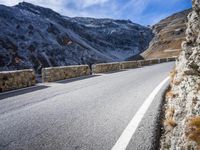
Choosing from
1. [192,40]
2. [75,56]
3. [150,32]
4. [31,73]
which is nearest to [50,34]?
[75,56]

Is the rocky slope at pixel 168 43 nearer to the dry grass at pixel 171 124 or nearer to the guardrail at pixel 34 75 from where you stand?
the guardrail at pixel 34 75

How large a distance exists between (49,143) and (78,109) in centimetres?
232

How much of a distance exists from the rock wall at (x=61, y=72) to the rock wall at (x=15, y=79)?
118 cm

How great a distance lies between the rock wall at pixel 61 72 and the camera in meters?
15.4

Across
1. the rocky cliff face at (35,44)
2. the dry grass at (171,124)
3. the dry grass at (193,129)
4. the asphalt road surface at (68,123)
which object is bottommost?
the asphalt road surface at (68,123)

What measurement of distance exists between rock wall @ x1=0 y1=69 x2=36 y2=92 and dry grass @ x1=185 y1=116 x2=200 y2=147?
10124mm

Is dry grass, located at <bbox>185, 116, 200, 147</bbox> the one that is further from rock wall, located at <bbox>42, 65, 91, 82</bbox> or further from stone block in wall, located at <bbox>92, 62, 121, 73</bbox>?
stone block in wall, located at <bbox>92, 62, 121, 73</bbox>

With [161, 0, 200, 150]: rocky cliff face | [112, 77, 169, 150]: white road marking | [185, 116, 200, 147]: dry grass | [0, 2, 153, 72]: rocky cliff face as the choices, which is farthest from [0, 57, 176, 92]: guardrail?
[0, 2, 153, 72]: rocky cliff face

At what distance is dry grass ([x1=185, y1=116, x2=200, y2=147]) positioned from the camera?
3299mm

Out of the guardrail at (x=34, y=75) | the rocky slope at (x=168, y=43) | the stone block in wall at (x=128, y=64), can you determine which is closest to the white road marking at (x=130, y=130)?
the guardrail at (x=34, y=75)

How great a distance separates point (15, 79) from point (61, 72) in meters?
3.85

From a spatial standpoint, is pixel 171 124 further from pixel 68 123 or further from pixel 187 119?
pixel 68 123

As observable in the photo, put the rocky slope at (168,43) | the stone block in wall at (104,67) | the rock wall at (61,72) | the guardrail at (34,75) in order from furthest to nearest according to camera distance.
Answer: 1. the rocky slope at (168,43)
2. the stone block in wall at (104,67)
3. the rock wall at (61,72)
4. the guardrail at (34,75)

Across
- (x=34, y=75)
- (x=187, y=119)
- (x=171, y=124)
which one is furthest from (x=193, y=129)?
(x=34, y=75)
